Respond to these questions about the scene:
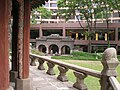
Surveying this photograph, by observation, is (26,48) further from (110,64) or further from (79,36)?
(79,36)

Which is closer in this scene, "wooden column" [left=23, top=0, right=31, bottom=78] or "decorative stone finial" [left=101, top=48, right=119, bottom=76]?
"decorative stone finial" [left=101, top=48, right=119, bottom=76]

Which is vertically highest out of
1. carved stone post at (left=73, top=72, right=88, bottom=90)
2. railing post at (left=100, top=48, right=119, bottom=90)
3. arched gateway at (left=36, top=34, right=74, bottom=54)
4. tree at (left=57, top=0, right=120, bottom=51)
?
tree at (left=57, top=0, right=120, bottom=51)

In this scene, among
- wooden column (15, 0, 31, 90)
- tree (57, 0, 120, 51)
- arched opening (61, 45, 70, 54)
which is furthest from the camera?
arched opening (61, 45, 70, 54)

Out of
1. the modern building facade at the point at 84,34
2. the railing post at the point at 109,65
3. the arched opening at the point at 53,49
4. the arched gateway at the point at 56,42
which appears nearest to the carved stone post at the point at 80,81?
the railing post at the point at 109,65

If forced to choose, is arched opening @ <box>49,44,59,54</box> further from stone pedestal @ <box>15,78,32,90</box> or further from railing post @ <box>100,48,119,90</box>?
railing post @ <box>100,48,119,90</box>

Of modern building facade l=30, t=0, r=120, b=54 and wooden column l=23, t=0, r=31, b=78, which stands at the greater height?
wooden column l=23, t=0, r=31, b=78

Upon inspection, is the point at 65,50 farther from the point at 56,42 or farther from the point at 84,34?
the point at 84,34

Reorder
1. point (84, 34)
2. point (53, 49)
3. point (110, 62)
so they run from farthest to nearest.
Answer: point (53, 49) < point (84, 34) < point (110, 62)

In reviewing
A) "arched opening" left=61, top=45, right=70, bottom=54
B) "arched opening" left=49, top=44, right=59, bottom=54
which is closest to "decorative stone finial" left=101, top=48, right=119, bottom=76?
"arched opening" left=61, top=45, right=70, bottom=54

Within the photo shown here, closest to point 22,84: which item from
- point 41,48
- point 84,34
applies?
point 84,34

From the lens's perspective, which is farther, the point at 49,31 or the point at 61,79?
the point at 49,31

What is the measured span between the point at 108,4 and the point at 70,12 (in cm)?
663

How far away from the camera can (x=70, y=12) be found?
46188 millimetres

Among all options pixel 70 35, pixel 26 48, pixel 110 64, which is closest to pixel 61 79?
pixel 26 48
